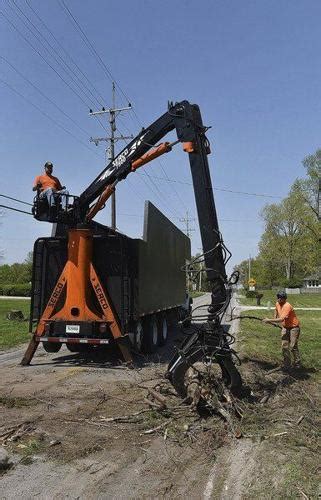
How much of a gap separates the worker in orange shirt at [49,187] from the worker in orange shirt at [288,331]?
5233 mm

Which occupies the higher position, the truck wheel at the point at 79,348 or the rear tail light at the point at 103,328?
the rear tail light at the point at 103,328

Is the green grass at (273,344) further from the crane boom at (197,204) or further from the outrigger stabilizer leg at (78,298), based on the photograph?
the crane boom at (197,204)

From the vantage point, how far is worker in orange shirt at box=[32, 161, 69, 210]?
11224 mm

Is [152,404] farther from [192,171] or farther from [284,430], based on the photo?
[192,171]

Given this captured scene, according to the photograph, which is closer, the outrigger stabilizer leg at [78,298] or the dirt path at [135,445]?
the dirt path at [135,445]

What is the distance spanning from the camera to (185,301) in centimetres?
2159

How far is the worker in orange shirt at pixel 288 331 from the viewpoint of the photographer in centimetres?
1109

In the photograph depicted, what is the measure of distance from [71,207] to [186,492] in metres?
8.08

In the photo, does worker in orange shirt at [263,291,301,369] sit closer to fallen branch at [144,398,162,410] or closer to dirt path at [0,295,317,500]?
dirt path at [0,295,317,500]

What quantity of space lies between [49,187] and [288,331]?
612 centimetres


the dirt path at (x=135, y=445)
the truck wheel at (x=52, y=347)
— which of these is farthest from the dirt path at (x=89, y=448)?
the truck wheel at (x=52, y=347)

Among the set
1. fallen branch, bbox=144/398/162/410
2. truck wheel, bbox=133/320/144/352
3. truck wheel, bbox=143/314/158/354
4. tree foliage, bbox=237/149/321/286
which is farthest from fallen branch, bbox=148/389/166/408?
tree foliage, bbox=237/149/321/286

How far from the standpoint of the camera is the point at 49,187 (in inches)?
445

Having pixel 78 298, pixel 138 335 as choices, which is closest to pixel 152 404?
pixel 78 298
